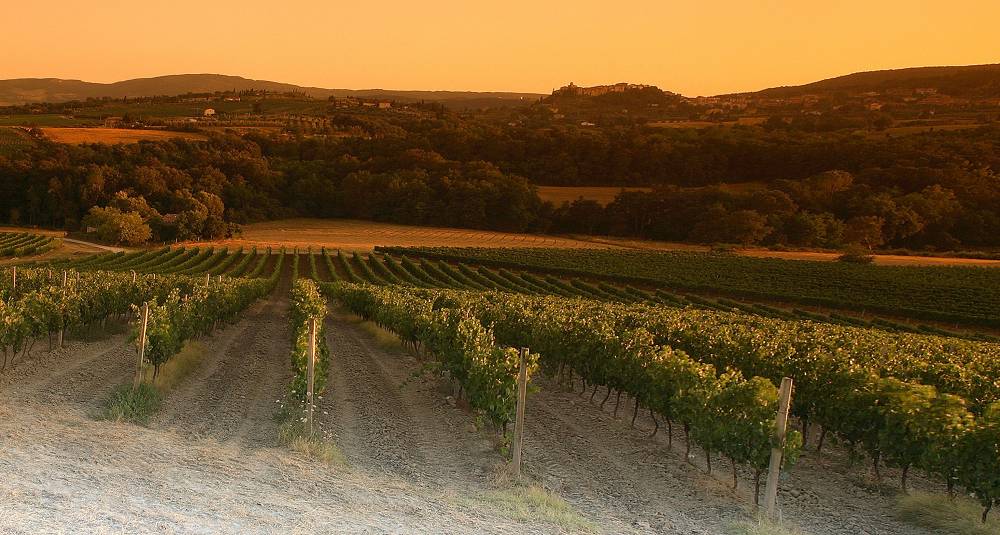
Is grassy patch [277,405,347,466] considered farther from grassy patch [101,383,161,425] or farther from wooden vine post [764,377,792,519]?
wooden vine post [764,377,792,519]

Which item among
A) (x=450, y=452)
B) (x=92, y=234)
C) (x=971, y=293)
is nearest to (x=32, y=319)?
(x=450, y=452)

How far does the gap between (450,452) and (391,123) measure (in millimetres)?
161233

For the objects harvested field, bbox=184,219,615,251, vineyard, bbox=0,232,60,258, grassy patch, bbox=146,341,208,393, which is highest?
grassy patch, bbox=146,341,208,393

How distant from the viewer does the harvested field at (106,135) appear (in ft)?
378

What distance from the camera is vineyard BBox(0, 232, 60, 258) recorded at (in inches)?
2554

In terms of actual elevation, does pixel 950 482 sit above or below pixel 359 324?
above

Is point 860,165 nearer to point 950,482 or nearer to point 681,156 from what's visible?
point 681,156

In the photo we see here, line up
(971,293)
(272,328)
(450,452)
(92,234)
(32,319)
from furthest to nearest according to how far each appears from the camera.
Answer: (92,234) → (971,293) → (272,328) → (32,319) → (450,452)

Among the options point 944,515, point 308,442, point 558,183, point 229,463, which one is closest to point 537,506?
point 308,442

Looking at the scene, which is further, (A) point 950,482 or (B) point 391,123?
(B) point 391,123

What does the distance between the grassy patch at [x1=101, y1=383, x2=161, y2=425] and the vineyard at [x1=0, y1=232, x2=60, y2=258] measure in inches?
2448

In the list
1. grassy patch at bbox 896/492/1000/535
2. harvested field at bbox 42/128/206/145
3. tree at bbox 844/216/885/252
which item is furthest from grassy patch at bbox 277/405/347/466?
harvested field at bbox 42/128/206/145

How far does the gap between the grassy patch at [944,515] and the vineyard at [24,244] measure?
72757 millimetres

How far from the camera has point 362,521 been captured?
8289 mm
